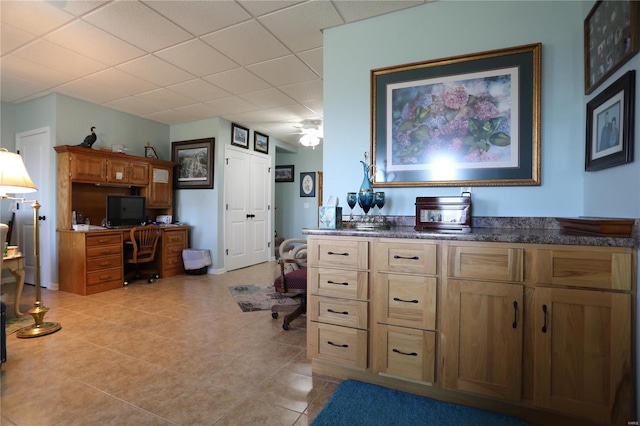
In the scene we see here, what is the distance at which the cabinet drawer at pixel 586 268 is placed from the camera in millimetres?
1354

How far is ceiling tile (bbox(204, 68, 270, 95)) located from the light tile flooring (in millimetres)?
2602

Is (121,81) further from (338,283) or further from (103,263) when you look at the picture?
(338,283)

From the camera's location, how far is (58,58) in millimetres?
3059

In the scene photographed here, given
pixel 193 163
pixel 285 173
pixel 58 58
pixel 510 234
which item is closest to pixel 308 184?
pixel 285 173

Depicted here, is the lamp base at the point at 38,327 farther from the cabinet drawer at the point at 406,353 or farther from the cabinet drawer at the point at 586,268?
the cabinet drawer at the point at 586,268

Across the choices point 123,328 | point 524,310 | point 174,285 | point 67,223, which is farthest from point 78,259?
point 524,310

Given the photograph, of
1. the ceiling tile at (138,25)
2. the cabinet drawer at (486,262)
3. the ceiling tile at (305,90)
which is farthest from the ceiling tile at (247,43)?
the cabinet drawer at (486,262)

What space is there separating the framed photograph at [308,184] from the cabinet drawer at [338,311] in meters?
5.55

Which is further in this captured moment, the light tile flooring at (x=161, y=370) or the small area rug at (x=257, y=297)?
the small area rug at (x=257, y=297)

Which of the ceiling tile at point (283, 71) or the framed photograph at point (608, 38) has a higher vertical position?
the ceiling tile at point (283, 71)

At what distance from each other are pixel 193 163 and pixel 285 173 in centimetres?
280

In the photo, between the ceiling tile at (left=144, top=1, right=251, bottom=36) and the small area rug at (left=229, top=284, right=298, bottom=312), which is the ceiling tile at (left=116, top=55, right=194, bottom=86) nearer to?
the ceiling tile at (left=144, top=1, right=251, bottom=36)

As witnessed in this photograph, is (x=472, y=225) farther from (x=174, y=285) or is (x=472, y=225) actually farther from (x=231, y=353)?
(x=174, y=285)

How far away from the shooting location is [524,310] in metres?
1.51
